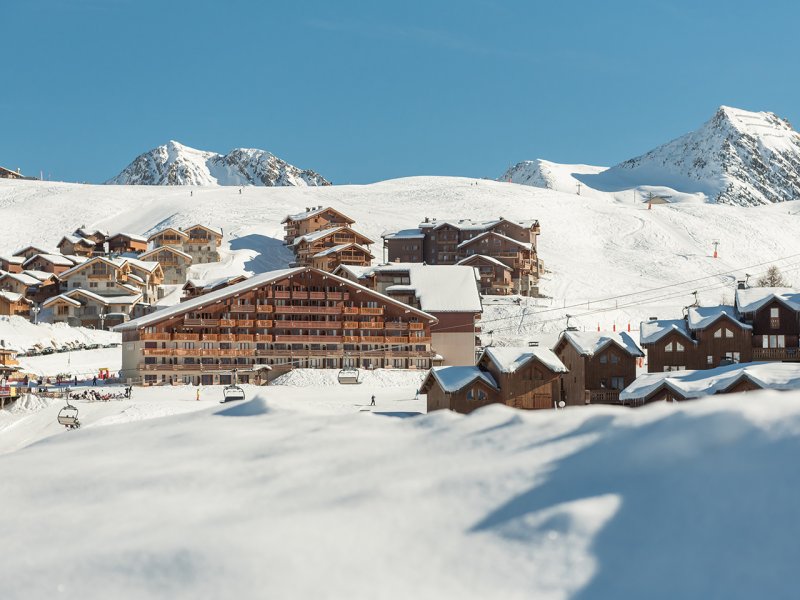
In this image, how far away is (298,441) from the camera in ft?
34.6

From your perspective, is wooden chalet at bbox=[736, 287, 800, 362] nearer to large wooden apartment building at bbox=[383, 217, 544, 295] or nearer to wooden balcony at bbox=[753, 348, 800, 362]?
wooden balcony at bbox=[753, 348, 800, 362]

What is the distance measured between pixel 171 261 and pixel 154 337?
143 ft

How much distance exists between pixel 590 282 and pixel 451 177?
75081mm

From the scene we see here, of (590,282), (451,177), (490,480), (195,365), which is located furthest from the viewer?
(451,177)

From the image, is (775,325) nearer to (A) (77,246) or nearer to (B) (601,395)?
(B) (601,395)

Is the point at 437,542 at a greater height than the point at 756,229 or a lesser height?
lesser

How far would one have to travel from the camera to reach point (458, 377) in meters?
41.3

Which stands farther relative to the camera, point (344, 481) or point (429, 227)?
Result: point (429, 227)

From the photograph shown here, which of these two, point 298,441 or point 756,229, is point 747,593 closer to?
point 298,441


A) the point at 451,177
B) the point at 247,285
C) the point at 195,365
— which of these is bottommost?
the point at 195,365

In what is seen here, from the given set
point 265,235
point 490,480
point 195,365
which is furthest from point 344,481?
point 265,235

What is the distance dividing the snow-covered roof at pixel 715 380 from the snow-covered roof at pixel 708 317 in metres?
11.1

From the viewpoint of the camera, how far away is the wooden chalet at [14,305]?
88875 mm

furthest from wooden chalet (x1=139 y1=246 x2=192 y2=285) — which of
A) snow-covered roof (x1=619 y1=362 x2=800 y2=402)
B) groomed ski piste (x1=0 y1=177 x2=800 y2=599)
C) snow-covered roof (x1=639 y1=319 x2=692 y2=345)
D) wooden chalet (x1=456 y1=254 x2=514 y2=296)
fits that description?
groomed ski piste (x1=0 y1=177 x2=800 y2=599)
